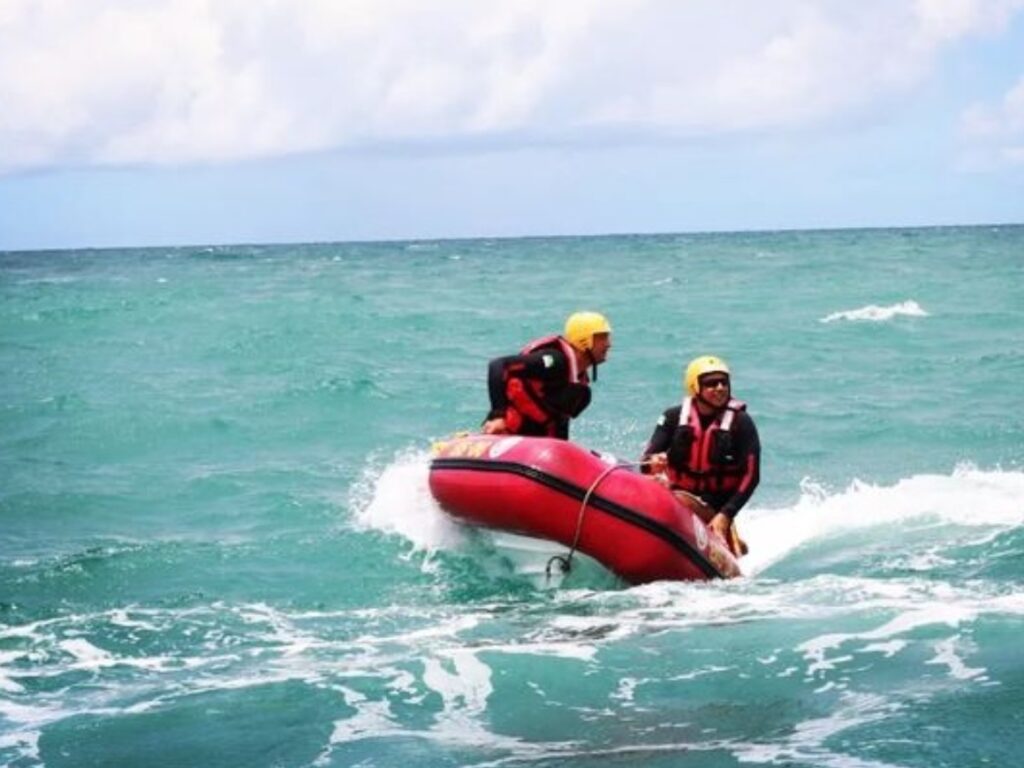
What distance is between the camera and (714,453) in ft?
28.2

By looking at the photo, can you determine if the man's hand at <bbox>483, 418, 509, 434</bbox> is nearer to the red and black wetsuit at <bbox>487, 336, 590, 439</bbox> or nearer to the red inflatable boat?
the red and black wetsuit at <bbox>487, 336, 590, 439</bbox>

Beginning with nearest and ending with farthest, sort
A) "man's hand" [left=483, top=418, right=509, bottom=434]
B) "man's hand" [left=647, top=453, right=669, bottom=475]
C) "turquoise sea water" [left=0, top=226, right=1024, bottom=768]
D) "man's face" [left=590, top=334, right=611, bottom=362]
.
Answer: "turquoise sea water" [left=0, top=226, right=1024, bottom=768], "man's hand" [left=647, top=453, right=669, bottom=475], "man's face" [left=590, top=334, right=611, bottom=362], "man's hand" [left=483, top=418, right=509, bottom=434]

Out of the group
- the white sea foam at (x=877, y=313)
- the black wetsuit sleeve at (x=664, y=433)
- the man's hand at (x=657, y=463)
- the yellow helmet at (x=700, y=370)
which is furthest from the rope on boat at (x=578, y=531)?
the white sea foam at (x=877, y=313)

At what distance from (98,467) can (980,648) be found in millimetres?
9132

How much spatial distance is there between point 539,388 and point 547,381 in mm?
71

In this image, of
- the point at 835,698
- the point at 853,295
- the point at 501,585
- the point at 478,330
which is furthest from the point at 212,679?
the point at 853,295

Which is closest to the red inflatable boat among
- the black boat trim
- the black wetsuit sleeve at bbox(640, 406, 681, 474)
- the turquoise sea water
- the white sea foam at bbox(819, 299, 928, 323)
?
the black boat trim

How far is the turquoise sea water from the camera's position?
6078 mm

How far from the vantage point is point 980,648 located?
693cm

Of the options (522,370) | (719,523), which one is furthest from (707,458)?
(522,370)

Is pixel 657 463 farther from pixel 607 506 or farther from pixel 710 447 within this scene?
pixel 607 506

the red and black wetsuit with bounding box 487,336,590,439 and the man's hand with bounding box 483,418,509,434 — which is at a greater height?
the red and black wetsuit with bounding box 487,336,590,439

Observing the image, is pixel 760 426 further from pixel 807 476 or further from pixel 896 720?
pixel 896 720

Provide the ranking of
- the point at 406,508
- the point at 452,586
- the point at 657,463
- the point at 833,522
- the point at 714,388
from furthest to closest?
the point at 833,522 < the point at 406,508 < the point at 452,586 < the point at 657,463 < the point at 714,388
